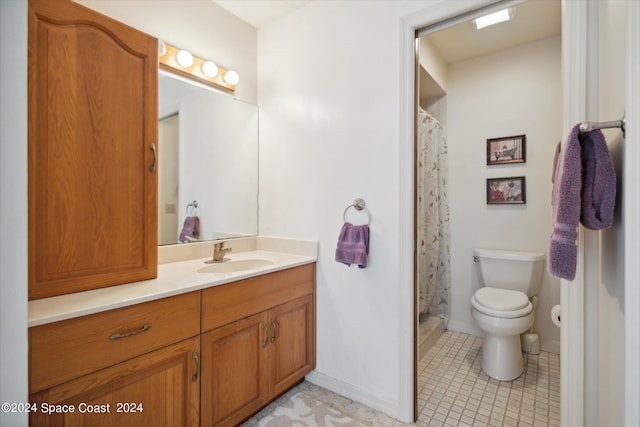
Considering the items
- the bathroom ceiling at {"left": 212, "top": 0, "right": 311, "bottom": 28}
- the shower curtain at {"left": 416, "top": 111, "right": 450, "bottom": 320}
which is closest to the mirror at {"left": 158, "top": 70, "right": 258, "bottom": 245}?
the bathroom ceiling at {"left": 212, "top": 0, "right": 311, "bottom": 28}

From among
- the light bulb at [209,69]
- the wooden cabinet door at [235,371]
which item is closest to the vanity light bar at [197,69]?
the light bulb at [209,69]

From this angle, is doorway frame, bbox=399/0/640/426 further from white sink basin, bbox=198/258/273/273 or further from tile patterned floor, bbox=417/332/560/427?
white sink basin, bbox=198/258/273/273

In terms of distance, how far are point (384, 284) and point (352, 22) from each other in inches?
62.0

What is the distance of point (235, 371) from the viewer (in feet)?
4.87

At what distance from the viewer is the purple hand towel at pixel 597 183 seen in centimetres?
95

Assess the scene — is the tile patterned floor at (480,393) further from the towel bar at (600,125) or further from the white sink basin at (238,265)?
the towel bar at (600,125)

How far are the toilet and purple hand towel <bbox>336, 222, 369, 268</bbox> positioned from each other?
3.45 feet

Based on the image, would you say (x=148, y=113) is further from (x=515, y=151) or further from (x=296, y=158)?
(x=515, y=151)

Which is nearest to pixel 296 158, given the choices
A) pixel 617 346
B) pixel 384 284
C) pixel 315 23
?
pixel 315 23

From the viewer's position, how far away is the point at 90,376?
3.33 ft

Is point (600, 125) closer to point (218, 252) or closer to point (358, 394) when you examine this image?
point (358, 394)

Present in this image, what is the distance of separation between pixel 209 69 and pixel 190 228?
105 centimetres

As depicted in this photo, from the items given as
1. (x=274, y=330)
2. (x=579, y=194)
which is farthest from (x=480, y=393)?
(x=579, y=194)

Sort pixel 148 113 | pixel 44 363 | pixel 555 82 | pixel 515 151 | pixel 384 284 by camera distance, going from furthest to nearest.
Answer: pixel 515 151 < pixel 555 82 < pixel 384 284 < pixel 148 113 < pixel 44 363
